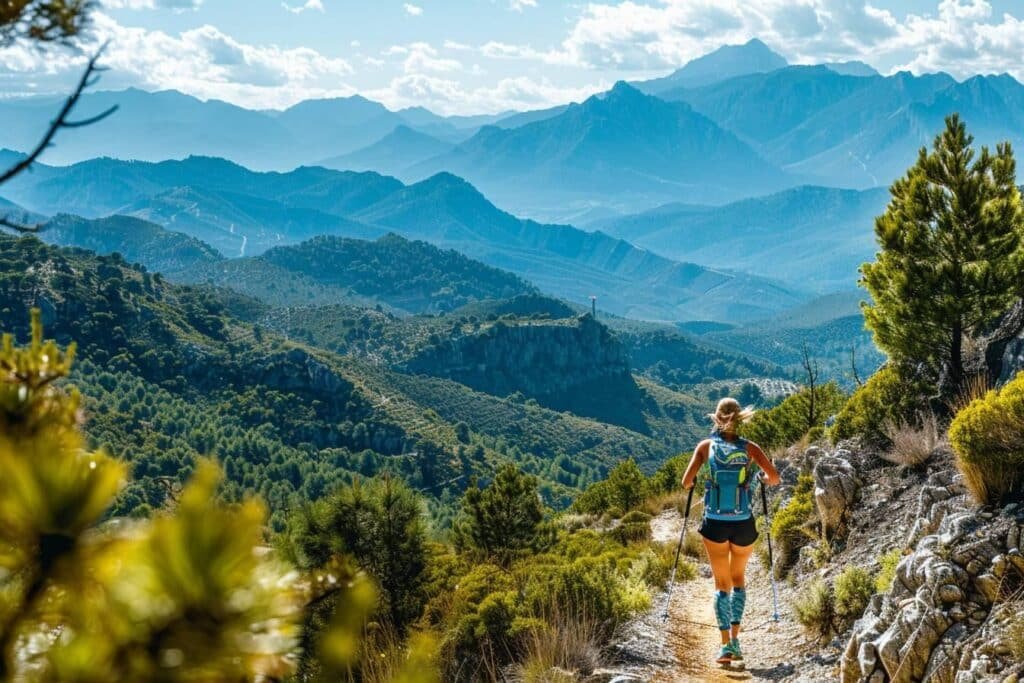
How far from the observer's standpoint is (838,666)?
711cm

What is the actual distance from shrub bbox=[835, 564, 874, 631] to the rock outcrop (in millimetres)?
855

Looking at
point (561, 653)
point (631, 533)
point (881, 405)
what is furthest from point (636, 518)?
point (561, 653)

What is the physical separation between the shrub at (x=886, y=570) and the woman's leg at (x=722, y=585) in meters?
1.43

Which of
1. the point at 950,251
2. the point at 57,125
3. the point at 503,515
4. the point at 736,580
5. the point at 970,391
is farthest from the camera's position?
the point at 503,515

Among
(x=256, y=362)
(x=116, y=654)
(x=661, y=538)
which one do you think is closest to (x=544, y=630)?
(x=116, y=654)

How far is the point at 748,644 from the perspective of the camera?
905cm

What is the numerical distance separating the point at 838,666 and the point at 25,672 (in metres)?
7.29

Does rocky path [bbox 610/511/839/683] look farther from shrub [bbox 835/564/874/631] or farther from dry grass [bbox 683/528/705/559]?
dry grass [bbox 683/528/705/559]

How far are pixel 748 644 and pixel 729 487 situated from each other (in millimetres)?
2407

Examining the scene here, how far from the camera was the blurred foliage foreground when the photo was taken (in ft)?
3.82

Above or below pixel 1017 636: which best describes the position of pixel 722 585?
below

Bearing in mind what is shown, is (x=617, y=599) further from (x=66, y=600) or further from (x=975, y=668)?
(x=66, y=600)

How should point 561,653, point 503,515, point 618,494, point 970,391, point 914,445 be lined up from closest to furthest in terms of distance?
point 561,653 → point 914,445 → point 970,391 → point 503,515 → point 618,494

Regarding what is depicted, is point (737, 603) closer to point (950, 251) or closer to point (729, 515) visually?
point (729, 515)
